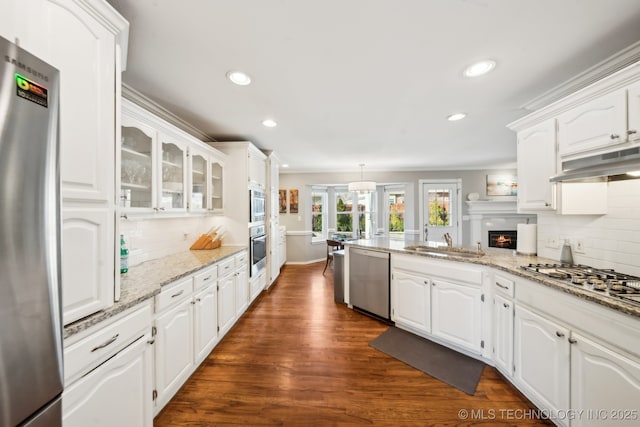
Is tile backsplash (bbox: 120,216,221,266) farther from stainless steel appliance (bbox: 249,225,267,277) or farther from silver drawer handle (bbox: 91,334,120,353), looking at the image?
silver drawer handle (bbox: 91,334,120,353)

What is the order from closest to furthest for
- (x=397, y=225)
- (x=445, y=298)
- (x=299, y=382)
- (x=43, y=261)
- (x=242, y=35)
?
(x=43, y=261) → (x=242, y=35) → (x=299, y=382) → (x=445, y=298) → (x=397, y=225)

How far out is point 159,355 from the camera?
1439 millimetres

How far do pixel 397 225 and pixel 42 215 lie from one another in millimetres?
6050

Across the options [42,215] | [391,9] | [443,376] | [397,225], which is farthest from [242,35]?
[397,225]

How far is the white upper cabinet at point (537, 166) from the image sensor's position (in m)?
1.81

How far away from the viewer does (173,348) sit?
1.57 m

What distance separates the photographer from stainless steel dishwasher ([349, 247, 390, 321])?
8.81 ft

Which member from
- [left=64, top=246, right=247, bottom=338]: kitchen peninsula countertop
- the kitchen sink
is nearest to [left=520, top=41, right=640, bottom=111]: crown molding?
the kitchen sink

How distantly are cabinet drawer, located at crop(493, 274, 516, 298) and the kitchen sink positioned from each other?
14.2 inches

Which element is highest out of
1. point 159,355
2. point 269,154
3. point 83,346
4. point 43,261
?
point 269,154

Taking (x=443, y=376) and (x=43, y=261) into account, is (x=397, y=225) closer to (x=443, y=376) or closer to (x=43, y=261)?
(x=443, y=376)

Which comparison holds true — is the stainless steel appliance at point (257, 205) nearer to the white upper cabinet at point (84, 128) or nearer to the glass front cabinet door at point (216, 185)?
the glass front cabinet door at point (216, 185)

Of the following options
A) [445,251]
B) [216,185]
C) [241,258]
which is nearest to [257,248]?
[241,258]

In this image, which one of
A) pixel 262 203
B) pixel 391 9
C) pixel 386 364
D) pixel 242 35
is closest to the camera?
pixel 391 9
